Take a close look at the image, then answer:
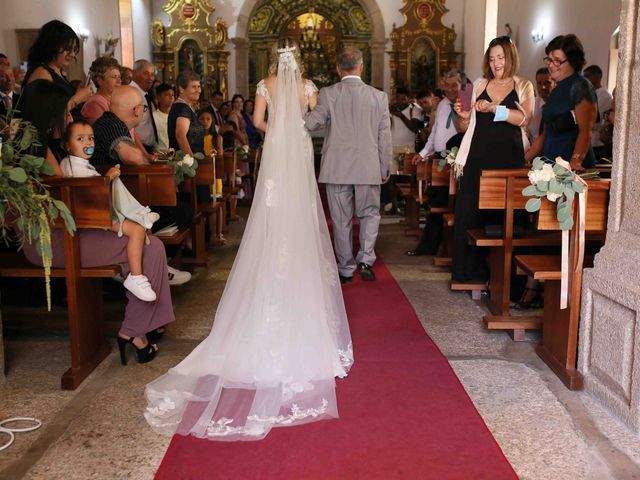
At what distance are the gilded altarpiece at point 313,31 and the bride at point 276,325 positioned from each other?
14518 mm

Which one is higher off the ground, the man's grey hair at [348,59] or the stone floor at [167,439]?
the man's grey hair at [348,59]

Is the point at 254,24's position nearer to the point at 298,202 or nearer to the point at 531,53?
the point at 531,53

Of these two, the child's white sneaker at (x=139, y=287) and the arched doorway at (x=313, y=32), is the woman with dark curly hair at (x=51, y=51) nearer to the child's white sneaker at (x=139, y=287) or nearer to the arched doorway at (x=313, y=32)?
the child's white sneaker at (x=139, y=287)

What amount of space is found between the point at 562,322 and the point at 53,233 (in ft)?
8.46

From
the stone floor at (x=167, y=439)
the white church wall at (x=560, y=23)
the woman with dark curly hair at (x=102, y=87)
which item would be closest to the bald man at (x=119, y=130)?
the woman with dark curly hair at (x=102, y=87)

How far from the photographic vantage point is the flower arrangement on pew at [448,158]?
5434mm

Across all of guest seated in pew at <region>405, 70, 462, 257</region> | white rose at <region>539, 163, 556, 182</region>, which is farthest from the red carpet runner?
guest seated in pew at <region>405, 70, 462, 257</region>

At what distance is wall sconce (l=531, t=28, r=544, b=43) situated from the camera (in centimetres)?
1162

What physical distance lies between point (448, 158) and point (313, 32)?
13919 mm

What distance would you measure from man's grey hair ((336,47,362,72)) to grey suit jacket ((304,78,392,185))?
0.30 feet

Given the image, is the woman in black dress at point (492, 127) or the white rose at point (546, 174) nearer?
the white rose at point (546, 174)

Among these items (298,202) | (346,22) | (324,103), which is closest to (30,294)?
(298,202)

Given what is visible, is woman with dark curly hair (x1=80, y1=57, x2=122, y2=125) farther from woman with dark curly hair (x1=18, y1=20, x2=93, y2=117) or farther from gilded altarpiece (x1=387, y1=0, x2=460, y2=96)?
gilded altarpiece (x1=387, y1=0, x2=460, y2=96)

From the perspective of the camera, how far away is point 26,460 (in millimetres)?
2646
